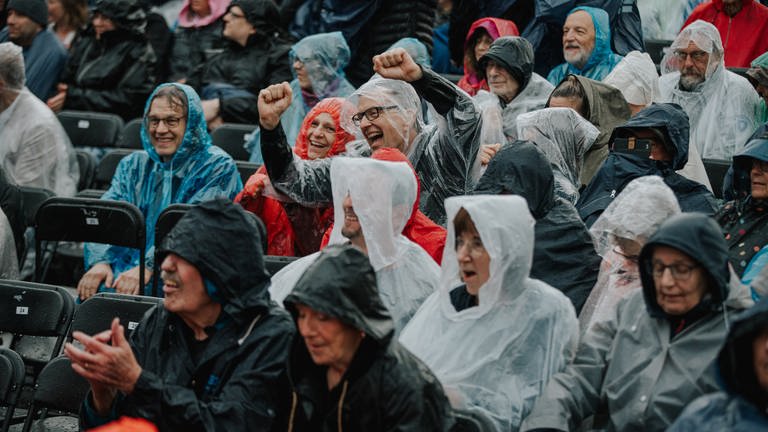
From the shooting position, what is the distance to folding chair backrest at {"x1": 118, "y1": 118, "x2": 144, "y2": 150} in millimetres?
8609

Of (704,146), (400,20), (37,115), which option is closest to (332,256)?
(704,146)

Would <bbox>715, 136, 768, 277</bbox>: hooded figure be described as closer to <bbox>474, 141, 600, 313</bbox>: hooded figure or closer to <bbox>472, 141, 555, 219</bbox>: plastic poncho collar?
<bbox>474, 141, 600, 313</bbox>: hooded figure

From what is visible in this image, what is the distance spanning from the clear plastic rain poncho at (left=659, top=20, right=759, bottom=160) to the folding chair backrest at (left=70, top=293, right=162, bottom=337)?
358 cm

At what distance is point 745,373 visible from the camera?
320 cm

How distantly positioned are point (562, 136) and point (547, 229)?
1050mm

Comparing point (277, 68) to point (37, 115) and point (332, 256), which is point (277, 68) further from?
point (332, 256)

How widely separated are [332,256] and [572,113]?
253cm

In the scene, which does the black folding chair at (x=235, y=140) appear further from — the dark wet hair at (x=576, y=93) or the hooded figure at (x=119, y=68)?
the dark wet hair at (x=576, y=93)

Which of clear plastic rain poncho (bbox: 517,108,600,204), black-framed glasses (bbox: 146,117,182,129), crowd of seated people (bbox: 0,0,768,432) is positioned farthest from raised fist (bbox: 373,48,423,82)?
black-framed glasses (bbox: 146,117,182,129)

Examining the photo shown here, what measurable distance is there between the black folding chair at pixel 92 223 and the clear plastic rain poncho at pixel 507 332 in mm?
2435

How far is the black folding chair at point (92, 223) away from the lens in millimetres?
6059

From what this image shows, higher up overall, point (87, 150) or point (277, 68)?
point (277, 68)

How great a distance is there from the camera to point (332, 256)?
145 inches

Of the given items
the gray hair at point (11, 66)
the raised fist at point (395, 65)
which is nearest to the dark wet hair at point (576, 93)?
the raised fist at point (395, 65)
